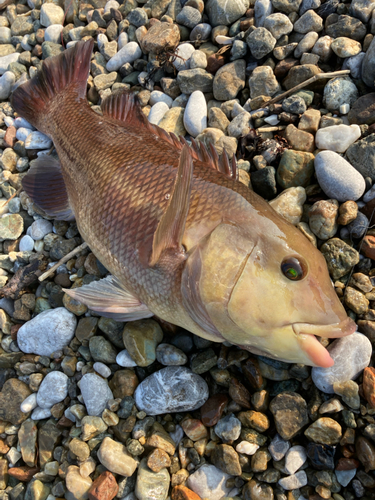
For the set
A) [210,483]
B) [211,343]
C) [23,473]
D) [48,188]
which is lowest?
[23,473]

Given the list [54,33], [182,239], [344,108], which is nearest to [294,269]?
[182,239]

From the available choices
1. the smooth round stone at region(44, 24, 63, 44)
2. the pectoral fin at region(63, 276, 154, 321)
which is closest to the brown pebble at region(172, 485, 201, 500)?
the pectoral fin at region(63, 276, 154, 321)

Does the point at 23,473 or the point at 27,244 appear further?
the point at 27,244

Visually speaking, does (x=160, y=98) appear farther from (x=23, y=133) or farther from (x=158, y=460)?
(x=158, y=460)

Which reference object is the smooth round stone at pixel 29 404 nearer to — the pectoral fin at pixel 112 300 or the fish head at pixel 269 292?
the pectoral fin at pixel 112 300

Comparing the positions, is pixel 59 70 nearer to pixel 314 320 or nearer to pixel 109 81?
pixel 109 81

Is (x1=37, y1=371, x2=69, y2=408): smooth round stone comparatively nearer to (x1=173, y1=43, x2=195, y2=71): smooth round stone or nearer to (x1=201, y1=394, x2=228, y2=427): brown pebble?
(x1=201, y1=394, x2=228, y2=427): brown pebble
